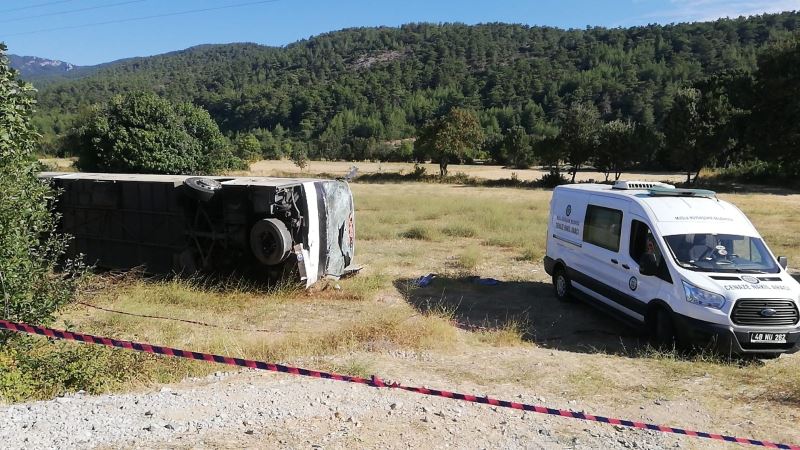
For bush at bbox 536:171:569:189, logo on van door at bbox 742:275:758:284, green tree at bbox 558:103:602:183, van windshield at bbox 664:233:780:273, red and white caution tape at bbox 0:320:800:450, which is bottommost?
bush at bbox 536:171:569:189

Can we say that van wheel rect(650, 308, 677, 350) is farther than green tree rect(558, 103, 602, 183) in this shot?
No

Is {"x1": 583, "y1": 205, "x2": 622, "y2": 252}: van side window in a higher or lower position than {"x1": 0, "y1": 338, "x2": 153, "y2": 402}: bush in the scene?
higher

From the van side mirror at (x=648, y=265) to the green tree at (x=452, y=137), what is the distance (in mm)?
41886

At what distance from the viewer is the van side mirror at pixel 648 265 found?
318 inches

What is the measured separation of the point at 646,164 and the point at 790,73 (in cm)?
2162

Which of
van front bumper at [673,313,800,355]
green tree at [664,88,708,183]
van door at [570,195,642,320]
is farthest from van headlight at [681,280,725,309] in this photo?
green tree at [664,88,708,183]

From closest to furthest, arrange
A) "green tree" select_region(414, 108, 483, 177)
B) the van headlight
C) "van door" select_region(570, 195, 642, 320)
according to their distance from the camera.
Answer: the van headlight < "van door" select_region(570, 195, 642, 320) < "green tree" select_region(414, 108, 483, 177)

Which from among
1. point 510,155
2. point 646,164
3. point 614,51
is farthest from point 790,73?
point 614,51

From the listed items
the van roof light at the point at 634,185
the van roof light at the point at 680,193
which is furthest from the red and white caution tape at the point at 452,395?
the van roof light at the point at 634,185

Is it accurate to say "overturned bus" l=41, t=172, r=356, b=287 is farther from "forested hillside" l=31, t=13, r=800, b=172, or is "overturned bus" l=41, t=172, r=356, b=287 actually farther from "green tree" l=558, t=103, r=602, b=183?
"forested hillside" l=31, t=13, r=800, b=172

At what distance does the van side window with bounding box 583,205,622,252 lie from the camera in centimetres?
920

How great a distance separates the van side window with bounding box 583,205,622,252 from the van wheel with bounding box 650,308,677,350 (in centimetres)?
140

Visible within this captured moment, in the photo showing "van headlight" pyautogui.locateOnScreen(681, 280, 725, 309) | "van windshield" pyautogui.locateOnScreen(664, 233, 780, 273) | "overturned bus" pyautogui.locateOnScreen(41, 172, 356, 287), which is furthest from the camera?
"overturned bus" pyautogui.locateOnScreen(41, 172, 356, 287)

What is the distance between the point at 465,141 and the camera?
165 ft
